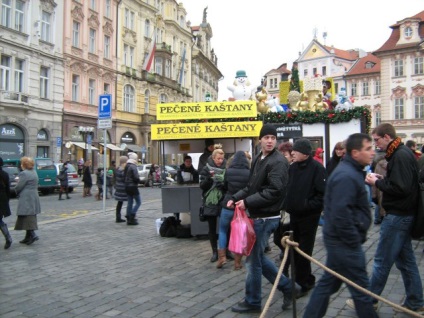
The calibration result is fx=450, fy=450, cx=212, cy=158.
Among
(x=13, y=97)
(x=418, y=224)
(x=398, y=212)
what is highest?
(x=13, y=97)

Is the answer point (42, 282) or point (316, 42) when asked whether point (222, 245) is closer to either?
point (42, 282)

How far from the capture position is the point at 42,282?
5.95m

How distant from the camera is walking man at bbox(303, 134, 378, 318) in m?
3.56

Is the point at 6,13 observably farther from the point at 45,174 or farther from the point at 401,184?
the point at 401,184

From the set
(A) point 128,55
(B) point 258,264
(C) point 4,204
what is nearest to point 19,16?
(A) point 128,55

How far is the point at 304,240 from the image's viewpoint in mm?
5238

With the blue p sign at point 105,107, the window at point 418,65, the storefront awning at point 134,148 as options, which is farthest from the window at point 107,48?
the window at point 418,65

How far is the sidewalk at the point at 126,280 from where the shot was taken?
190 inches

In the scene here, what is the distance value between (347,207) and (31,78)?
30778 mm

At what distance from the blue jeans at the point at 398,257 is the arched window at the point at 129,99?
135ft

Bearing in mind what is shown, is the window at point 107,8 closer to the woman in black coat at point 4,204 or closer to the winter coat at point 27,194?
the winter coat at point 27,194

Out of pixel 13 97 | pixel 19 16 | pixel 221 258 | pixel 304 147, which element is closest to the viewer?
pixel 304 147

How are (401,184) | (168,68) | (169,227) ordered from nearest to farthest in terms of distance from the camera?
(401,184) → (169,227) → (168,68)

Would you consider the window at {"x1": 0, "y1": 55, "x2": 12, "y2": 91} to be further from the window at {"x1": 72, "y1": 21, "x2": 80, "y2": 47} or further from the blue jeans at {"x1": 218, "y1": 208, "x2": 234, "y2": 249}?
the blue jeans at {"x1": 218, "y1": 208, "x2": 234, "y2": 249}
